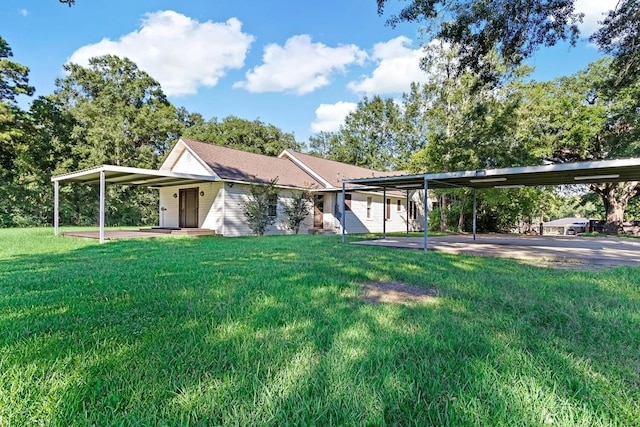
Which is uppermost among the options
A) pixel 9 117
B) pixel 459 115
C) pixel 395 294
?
pixel 9 117

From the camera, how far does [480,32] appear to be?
287 inches

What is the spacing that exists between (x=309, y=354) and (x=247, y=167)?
1478 cm

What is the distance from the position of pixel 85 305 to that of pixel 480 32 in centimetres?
857

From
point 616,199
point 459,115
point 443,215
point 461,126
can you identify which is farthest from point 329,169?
point 616,199

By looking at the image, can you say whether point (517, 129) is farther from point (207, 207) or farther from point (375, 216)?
point (207, 207)

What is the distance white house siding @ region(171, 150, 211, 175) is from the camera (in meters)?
15.2

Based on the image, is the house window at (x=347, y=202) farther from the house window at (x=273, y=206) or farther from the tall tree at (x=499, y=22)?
the tall tree at (x=499, y=22)

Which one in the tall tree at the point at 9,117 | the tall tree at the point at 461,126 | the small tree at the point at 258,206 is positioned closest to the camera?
the small tree at the point at 258,206

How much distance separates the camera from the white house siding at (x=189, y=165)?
15190mm

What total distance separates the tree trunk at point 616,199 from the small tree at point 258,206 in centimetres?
1886

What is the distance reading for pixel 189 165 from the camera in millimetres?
15984

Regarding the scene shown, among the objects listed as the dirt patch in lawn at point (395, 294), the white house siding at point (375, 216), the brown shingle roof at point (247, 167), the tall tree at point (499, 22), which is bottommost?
the dirt patch in lawn at point (395, 294)

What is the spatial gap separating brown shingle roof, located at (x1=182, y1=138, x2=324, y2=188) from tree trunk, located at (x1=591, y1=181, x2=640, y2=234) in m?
16.8

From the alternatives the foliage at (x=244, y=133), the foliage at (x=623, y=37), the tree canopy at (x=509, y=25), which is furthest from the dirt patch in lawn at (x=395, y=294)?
the foliage at (x=244, y=133)
